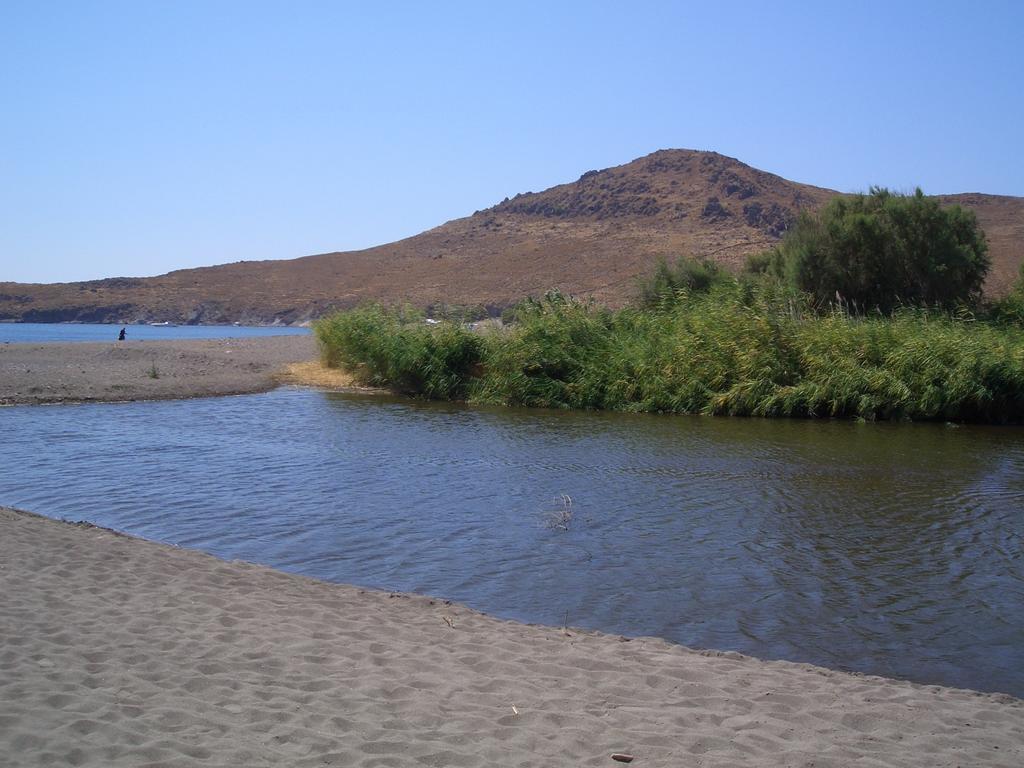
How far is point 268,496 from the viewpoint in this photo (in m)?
12.6

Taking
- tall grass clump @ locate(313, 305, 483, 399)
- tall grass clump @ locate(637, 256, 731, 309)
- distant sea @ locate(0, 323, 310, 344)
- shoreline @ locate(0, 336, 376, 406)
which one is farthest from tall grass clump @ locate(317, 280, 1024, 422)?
distant sea @ locate(0, 323, 310, 344)

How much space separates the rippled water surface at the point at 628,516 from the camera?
7.86 meters

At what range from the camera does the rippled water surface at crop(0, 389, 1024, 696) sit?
786 cm

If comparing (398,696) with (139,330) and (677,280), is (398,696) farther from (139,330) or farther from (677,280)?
(139,330)

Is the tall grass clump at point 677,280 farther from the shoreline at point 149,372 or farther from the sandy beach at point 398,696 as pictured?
the sandy beach at point 398,696

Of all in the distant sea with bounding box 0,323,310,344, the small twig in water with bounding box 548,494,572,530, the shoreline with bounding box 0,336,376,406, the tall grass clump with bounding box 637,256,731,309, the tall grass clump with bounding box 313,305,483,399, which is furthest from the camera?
the distant sea with bounding box 0,323,310,344

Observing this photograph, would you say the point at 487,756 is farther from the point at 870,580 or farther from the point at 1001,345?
the point at 1001,345

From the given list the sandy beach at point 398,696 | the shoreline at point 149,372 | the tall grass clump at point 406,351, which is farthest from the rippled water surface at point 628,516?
the tall grass clump at point 406,351

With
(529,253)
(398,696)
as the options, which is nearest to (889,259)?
(398,696)

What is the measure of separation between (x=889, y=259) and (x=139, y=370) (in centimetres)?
2542

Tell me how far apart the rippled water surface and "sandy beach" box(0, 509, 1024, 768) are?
40.8 inches

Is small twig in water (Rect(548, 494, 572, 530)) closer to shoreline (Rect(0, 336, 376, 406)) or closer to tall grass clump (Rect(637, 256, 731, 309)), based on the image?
shoreline (Rect(0, 336, 376, 406))

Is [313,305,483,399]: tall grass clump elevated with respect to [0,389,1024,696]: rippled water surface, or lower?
elevated

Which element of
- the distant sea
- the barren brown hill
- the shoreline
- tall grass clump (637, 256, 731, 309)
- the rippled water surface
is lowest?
the rippled water surface
